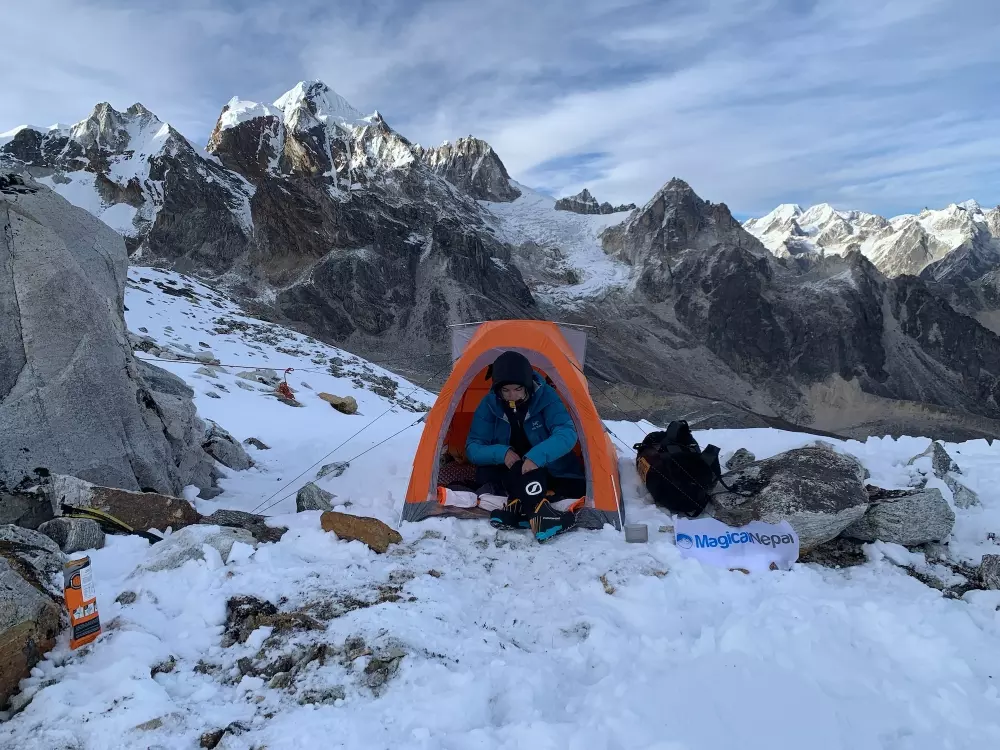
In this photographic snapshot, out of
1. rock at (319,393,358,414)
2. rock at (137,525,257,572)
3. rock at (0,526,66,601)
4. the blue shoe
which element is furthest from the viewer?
rock at (319,393,358,414)

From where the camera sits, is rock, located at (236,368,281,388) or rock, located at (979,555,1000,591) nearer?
rock, located at (979,555,1000,591)

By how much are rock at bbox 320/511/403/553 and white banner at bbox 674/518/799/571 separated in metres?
2.70

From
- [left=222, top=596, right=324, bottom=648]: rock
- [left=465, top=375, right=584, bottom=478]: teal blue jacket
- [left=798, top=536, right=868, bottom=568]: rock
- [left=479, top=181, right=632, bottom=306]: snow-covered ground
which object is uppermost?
[left=479, top=181, right=632, bottom=306]: snow-covered ground

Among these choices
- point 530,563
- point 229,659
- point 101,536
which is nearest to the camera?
point 229,659

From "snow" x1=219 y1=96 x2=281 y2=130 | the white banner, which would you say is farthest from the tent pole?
"snow" x1=219 y1=96 x2=281 y2=130

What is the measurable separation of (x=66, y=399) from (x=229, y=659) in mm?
3719

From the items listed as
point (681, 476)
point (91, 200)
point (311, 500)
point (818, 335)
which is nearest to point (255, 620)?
point (311, 500)

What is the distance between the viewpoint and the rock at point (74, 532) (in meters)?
4.28

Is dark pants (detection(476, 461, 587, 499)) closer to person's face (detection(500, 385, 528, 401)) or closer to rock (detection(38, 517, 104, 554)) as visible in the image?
person's face (detection(500, 385, 528, 401))

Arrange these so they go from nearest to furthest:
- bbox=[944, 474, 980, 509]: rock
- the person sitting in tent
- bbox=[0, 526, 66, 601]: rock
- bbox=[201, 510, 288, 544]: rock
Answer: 1. bbox=[0, 526, 66, 601]: rock
2. bbox=[201, 510, 288, 544]: rock
3. the person sitting in tent
4. bbox=[944, 474, 980, 509]: rock

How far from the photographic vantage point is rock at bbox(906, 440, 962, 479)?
6.62 metres

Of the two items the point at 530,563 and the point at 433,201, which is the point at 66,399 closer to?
the point at 530,563

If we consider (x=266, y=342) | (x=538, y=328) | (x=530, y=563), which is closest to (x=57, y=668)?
(x=530, y=563)

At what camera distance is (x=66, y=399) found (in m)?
5.36
